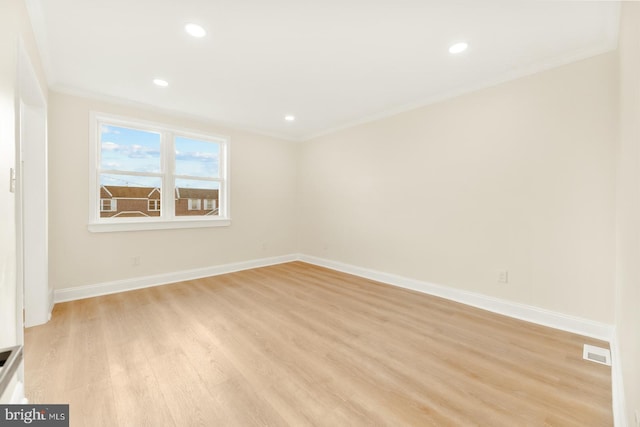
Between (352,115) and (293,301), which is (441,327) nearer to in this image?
(293,301)

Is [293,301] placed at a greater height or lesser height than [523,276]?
lesser

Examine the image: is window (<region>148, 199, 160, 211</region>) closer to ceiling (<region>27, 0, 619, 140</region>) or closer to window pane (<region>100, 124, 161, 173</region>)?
window pane (<region>100, 124, 161, 173</region>)

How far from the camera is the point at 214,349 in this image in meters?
2.20

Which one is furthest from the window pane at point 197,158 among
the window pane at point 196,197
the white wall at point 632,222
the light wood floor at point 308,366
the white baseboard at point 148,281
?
the white wall at point 632,222

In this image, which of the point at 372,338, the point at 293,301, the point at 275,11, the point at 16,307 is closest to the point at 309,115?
the point at 275,11

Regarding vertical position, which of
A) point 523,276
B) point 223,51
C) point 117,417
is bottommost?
point 117,417

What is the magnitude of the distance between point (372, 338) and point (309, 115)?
3.30 metres

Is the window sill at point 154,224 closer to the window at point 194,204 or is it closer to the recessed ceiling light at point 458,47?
the window at point 194,204

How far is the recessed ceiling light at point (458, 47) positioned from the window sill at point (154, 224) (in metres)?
Result: 3.88

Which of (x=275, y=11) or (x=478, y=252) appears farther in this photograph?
(x=478, y=252)

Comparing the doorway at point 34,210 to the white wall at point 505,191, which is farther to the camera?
the doorway at point 34,210

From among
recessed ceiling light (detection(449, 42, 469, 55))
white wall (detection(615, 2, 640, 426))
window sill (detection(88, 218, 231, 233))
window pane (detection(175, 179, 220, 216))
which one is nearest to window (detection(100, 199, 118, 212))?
window sill (detection(88, 218, 231, 233))

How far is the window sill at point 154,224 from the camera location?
3453mm

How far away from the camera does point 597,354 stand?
2.14 metres
